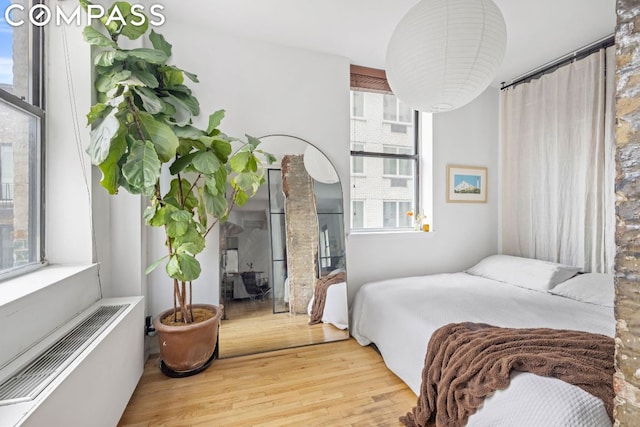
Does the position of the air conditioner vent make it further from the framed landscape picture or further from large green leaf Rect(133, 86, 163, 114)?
the framed landscape picture

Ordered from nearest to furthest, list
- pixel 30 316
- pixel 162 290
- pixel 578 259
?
pixel 30 316, pixel 162 290, pixel 578 259

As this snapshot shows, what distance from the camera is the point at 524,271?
2.71 m

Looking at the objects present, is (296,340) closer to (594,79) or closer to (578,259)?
(578,259)

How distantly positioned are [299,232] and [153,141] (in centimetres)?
130

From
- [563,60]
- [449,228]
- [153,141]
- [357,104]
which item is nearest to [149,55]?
[153,141]

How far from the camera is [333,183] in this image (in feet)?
8.71

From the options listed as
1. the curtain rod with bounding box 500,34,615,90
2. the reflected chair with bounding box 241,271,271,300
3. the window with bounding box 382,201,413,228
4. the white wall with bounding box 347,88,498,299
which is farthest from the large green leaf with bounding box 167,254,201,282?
the curtain rod with bounding box 500,34,615,90

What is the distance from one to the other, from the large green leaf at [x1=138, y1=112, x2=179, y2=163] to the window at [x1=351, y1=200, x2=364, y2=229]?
1.85m

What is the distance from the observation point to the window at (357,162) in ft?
9.87

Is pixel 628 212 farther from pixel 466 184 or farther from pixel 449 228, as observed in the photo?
pixel 466 184

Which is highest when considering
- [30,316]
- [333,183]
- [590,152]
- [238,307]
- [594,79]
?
[594,79]

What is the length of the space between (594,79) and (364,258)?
2.52 metres

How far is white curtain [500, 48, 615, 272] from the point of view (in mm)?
2439

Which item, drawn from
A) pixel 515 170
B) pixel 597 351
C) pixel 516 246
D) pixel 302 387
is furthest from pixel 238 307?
pixel 515 170
